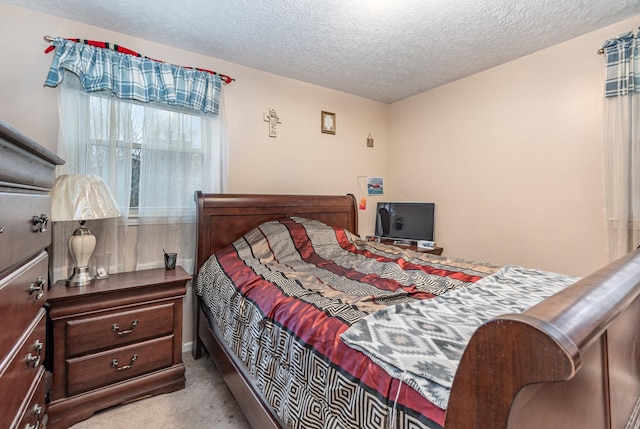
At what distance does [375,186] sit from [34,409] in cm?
314

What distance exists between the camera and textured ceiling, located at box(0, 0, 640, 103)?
5.81ft

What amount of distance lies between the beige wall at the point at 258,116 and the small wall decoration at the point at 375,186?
2.9 inches

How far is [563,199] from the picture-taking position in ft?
7.29

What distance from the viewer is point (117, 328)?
1689 mm

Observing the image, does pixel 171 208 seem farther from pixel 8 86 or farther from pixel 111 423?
pixel 111 423

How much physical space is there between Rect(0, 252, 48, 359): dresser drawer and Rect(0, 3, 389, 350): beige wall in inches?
52.6

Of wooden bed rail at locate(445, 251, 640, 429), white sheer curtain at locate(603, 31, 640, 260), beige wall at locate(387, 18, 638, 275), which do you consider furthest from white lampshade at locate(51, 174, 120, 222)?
white sheer curtain at locate(603, 31, 640, 260)

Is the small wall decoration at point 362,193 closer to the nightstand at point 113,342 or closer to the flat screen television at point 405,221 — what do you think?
the flat screen television at point 405,221

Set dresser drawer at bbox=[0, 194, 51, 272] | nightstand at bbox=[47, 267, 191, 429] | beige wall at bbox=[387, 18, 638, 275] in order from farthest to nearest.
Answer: beige wall at bbox=[387, 18, 638, 275] → nightstand at bbox=[47, 267, 191, 429] → dresser drawer at bbox=[0, 194, 51, 272]

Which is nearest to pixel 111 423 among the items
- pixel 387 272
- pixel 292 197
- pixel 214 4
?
pixel 387 272

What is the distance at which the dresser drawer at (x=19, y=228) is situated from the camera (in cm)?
70

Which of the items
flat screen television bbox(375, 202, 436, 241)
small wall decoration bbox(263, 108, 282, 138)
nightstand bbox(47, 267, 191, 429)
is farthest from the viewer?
flat screen television bbox(375, 202, 436, 241)

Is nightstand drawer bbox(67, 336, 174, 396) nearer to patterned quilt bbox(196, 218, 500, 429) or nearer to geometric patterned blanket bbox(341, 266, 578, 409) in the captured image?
patterned quilt bbox(196, 218, 500, 429)

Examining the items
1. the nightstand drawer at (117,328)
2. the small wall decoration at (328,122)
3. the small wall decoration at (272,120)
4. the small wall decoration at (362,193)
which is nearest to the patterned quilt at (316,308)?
the nightstand drawer at (117,328)
